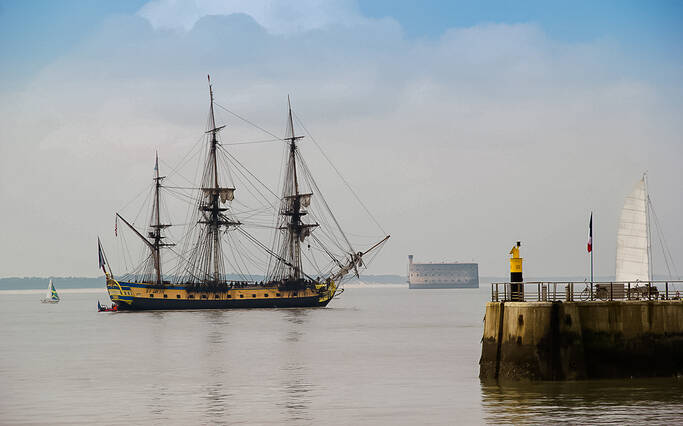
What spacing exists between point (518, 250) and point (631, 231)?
22.1 metres

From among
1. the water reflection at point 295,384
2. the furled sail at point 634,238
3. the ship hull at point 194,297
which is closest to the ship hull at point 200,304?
the ship hull at point 194,297

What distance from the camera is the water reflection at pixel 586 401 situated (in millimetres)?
39906

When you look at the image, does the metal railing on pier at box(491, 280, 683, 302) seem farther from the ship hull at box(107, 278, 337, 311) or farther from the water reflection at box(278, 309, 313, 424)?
the ship hull at box(107, 278, 337, 311)

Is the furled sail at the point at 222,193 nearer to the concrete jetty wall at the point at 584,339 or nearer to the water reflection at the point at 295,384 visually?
the water reflection at the point at 295,384

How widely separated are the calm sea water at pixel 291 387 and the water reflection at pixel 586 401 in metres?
0.05

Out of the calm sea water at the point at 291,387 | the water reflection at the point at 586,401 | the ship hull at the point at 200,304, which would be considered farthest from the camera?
the ship hull at the point at 200,304

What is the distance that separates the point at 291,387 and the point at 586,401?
1725cm

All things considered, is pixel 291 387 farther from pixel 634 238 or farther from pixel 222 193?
pixel 222 193

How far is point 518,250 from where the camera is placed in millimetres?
49375

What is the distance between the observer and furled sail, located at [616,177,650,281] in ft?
223

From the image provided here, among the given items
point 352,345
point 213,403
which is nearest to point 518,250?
point 213,403

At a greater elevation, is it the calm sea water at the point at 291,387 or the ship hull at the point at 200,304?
the ship hull at the point at 200,304

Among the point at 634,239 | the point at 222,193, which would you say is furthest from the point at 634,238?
the point at 222,193

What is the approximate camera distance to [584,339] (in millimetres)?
45875
